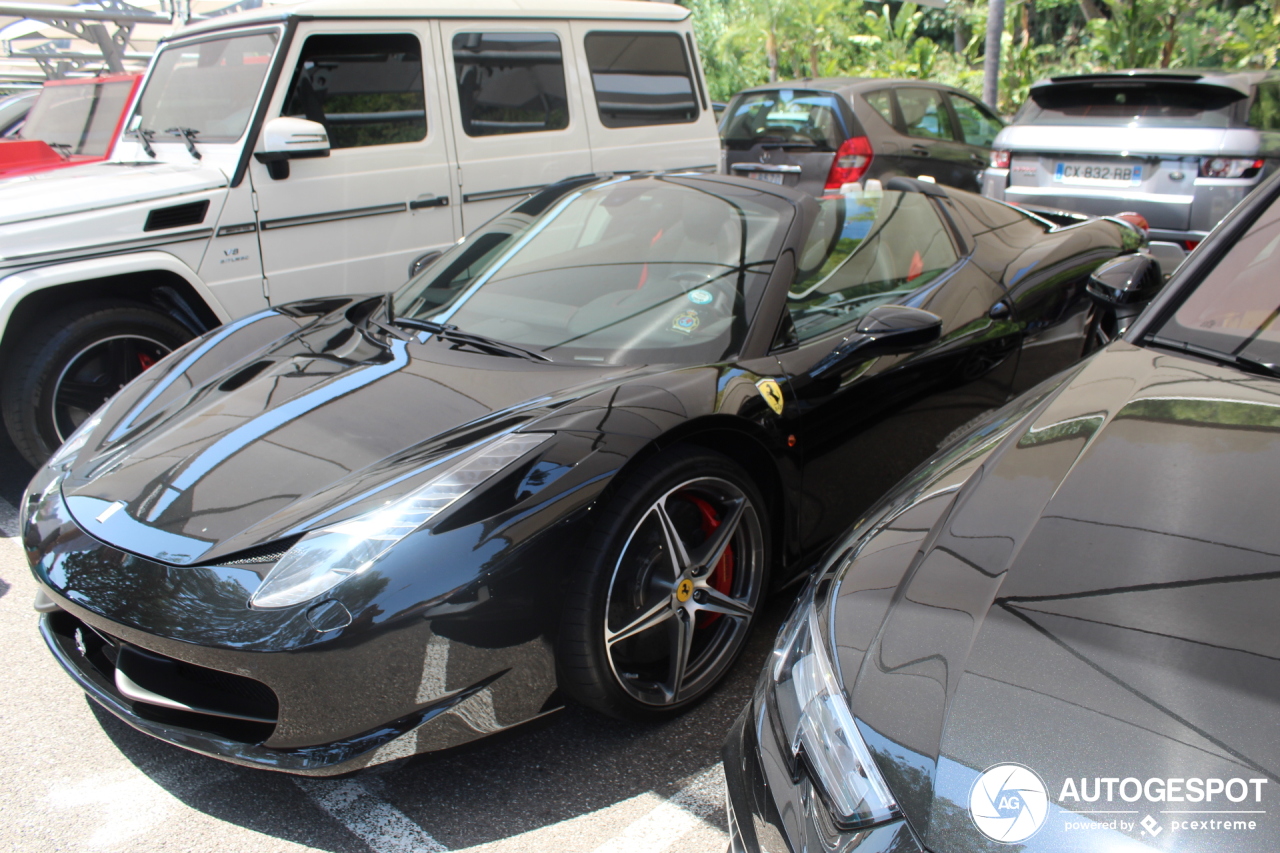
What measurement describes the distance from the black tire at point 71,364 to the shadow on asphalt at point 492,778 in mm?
1814

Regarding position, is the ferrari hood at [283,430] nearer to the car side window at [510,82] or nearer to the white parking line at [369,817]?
the white parking line at [369,817]

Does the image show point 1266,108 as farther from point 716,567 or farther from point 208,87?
point 208,87

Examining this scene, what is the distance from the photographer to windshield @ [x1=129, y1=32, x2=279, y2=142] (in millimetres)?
4375

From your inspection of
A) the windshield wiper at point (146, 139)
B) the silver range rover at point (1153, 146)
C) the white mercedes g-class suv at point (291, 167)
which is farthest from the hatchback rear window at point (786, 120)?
the windshield wiper at point (146, 139)

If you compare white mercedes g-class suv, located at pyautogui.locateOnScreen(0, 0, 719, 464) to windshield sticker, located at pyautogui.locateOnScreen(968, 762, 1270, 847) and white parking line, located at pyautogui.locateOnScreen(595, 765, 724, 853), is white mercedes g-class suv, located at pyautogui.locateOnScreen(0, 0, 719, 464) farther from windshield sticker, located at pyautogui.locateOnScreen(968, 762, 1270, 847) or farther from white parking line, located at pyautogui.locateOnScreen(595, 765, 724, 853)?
windshield sticker, located at pyautogui.locateOnScreen(968, 762, 1270, 847)

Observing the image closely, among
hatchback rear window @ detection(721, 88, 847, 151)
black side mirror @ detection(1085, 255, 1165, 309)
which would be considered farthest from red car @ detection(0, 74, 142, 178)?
black side mirror @ detection(1085, 255, 1165, 309)

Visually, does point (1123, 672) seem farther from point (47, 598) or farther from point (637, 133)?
point (637, 133)

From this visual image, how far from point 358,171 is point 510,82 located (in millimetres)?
1044

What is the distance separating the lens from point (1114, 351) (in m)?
2.05

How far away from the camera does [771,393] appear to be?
2434mm

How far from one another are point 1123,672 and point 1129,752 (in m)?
0.13

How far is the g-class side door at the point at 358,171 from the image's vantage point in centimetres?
436

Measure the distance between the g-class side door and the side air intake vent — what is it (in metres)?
0.27

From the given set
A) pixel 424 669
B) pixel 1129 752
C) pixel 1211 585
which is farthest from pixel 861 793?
pixel 424 669
